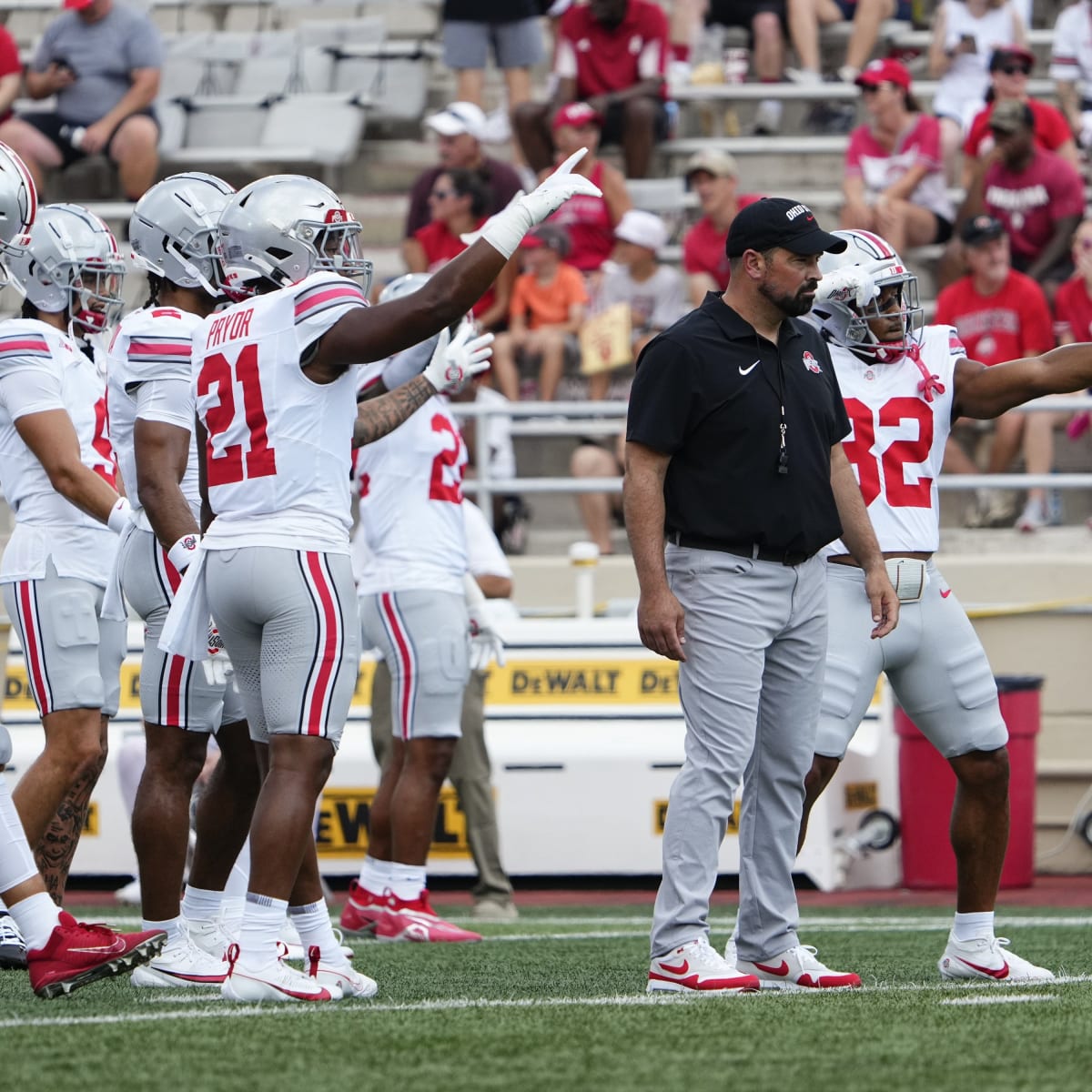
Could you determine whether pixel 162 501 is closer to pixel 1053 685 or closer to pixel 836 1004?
pixel 836 1004

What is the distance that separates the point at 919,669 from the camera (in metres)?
5.47

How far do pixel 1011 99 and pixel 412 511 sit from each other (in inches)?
241

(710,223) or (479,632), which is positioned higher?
(710,223)

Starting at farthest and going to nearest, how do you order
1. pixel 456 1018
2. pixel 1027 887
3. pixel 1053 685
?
pixel 1053 685, pixel 1027 887, pixel 456 1018

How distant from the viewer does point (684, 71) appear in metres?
14.1

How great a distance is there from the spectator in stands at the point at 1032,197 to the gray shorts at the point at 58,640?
→ 717cm

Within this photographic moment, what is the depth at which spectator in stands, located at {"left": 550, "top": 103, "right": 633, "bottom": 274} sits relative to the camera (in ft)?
40.3

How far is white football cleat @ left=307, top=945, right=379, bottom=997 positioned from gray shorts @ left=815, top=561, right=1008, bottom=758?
144cm

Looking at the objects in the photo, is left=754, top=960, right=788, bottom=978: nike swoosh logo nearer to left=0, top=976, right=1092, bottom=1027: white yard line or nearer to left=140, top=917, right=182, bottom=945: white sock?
left=0, top=976, right=1092, bottom=1027: white yard line

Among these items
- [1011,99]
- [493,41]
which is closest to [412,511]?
[1011,99]

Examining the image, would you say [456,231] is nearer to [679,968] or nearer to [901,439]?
[901,439]

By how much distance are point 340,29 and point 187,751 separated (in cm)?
1112

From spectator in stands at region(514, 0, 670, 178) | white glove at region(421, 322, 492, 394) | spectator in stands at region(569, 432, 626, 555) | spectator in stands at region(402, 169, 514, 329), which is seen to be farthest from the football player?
spectator in stands at region(514, 0, 670, 178)

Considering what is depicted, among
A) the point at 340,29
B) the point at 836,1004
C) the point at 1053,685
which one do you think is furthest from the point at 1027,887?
the point at 340,29
